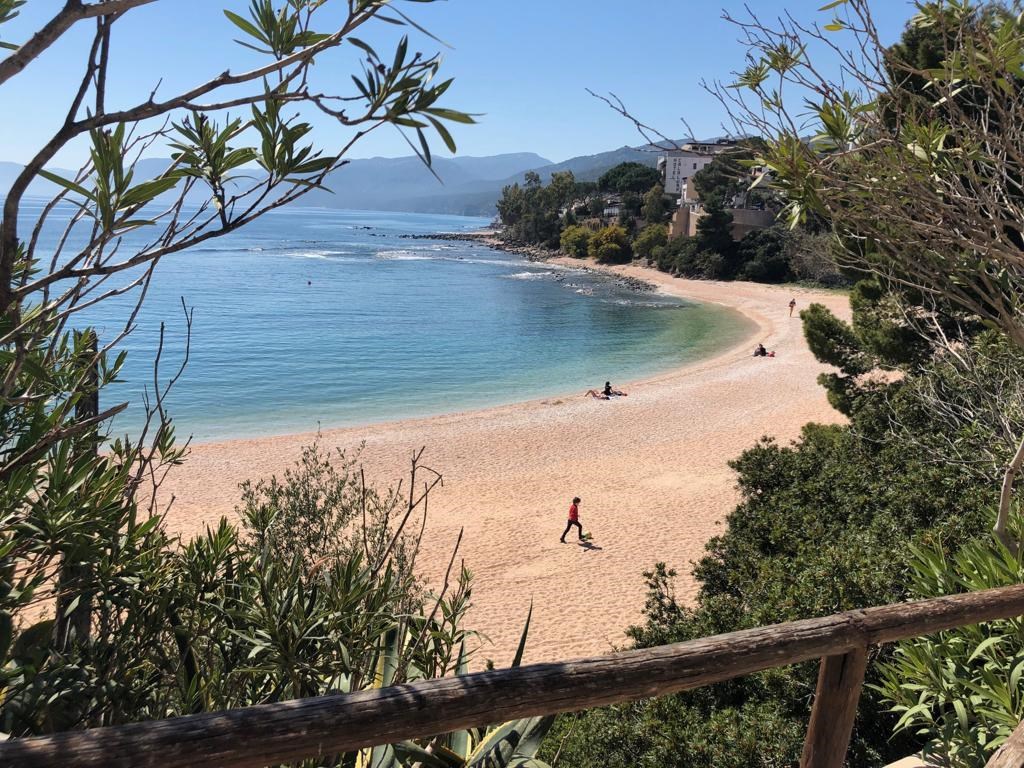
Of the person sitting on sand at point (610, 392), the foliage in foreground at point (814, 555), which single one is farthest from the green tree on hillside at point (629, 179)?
the foliage in foreground at point (814, 555)

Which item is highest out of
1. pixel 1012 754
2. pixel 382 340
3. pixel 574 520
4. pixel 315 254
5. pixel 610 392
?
pixel 315 254

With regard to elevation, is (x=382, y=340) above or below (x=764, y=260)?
below

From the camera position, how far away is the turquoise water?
26.2 metres

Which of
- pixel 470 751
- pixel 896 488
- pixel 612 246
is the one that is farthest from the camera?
pixel 612 246

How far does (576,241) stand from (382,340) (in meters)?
46.4

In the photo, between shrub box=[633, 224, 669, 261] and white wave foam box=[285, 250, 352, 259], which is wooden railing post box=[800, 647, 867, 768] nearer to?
shrub box=[633, 224, 669, 261]

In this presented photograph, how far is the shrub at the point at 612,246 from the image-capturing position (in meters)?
74.1

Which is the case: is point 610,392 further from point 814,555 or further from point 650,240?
point 650,240

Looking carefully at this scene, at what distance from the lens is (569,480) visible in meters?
17.1

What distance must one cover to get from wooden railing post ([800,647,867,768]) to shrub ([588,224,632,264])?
73465mm

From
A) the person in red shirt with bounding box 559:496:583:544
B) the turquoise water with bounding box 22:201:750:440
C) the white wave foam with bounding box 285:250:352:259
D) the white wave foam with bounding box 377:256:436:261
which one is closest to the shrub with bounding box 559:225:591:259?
the turquoise water with bounding box 22:201:750:440

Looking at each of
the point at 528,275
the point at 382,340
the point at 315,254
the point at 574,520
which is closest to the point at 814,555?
the point at 574,520

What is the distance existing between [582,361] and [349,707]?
106ft

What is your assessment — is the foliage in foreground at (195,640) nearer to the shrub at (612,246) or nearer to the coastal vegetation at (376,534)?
the coastal vegetation at (376,534)
